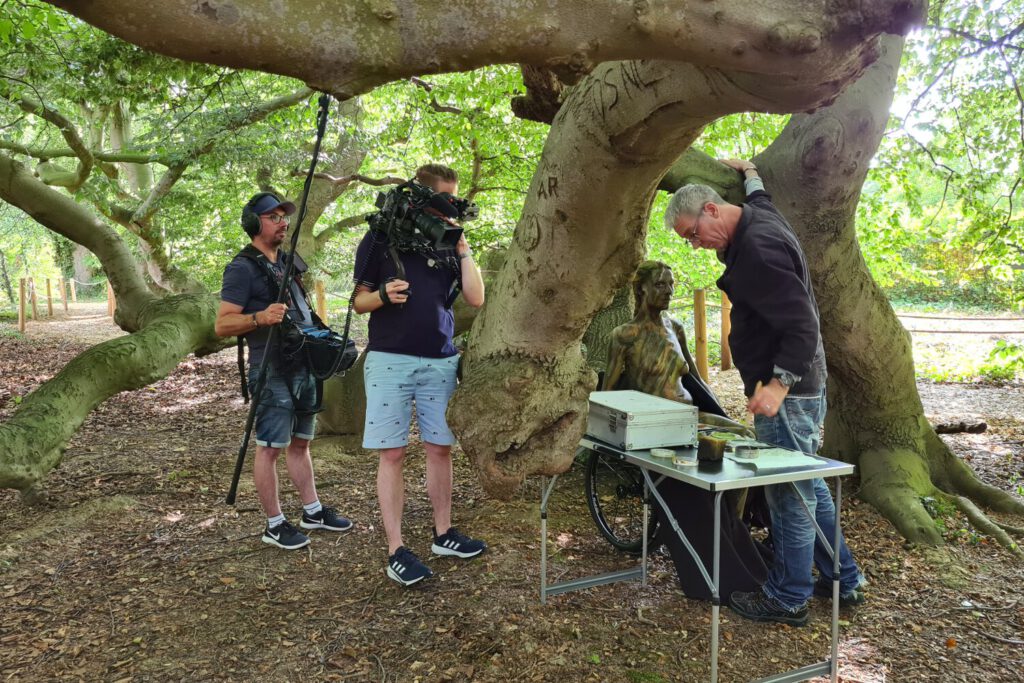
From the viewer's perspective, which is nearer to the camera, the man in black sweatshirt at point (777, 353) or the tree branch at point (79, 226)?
the man in black sweatshirt at point (777, 353)

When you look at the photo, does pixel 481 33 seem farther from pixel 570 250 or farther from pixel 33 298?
pixel 33 298

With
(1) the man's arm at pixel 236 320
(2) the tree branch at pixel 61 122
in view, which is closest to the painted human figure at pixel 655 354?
(1) the man's arm at pixel 236 320

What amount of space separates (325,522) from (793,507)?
2646mm

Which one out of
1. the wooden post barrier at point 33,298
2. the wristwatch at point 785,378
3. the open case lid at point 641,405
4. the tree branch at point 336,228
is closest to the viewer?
the wristwatch at point 785,378

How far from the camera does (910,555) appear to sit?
4.21 m

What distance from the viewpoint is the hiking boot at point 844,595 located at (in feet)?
11.8

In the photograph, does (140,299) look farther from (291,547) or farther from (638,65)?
(638,65)

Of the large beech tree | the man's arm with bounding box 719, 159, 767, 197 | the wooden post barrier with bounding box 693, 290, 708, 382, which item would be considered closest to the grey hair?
the large beech tree

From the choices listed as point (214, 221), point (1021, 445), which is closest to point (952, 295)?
point (1021, 445)

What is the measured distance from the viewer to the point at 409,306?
360 cm

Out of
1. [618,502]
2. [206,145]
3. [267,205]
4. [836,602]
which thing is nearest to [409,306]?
[267,205]

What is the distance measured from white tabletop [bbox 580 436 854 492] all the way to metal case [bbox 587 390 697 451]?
11 cm

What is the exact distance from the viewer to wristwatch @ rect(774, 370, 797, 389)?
118 inches

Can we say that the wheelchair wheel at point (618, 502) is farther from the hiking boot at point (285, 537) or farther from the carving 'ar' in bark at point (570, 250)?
the hiking boot at point (285, 537)
